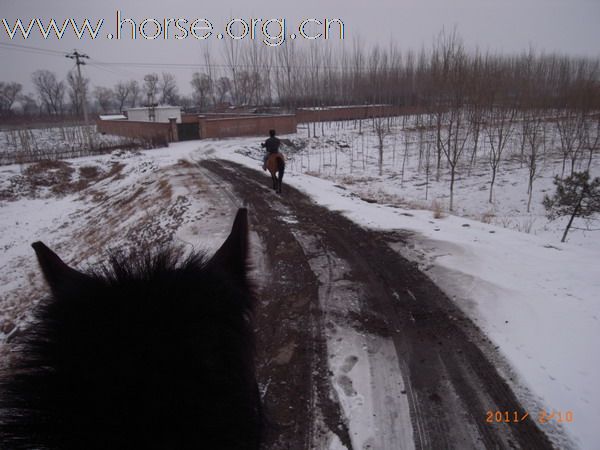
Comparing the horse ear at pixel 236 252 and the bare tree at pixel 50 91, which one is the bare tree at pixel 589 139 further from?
A: the bare tree at pixel 50 91

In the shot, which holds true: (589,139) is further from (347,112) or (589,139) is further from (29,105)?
(29,105)

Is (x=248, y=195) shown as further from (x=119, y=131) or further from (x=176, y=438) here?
(x=119, y=131)

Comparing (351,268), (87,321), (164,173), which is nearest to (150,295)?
(87,321)

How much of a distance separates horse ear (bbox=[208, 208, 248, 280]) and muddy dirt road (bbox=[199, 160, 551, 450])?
1.70m

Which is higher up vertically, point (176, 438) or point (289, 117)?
point (289, 117)

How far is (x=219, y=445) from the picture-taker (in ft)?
2.50

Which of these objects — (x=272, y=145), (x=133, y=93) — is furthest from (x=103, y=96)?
(x=272, y=145)

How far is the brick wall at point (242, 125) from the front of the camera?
2969 centimetres

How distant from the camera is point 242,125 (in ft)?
102

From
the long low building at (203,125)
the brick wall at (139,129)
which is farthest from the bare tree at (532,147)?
the brick wall at (139,129)

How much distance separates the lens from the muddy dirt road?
7.91ft

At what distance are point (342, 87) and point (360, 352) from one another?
181ft

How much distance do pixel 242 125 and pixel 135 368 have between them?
1274 inches
